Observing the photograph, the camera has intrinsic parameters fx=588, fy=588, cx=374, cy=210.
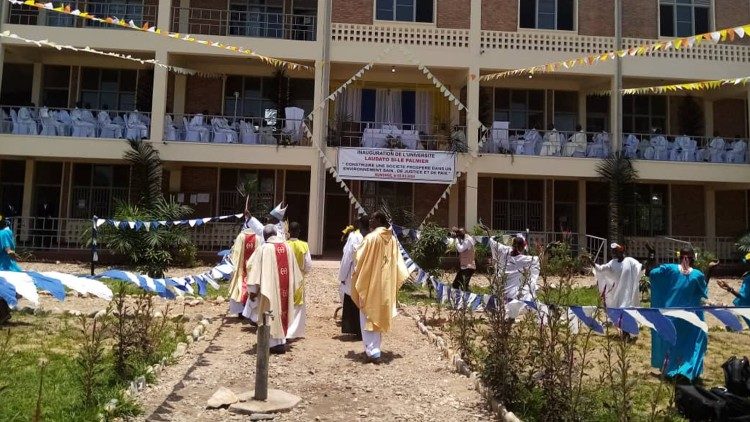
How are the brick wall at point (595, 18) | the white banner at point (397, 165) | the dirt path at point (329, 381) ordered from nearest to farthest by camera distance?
the dirt path at point (329, 381), the white banner at point (397, 165), the brick wall at point (595, 18)

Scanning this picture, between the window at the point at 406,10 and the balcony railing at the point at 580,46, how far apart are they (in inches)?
83.8

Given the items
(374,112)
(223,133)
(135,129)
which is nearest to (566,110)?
(374,112)

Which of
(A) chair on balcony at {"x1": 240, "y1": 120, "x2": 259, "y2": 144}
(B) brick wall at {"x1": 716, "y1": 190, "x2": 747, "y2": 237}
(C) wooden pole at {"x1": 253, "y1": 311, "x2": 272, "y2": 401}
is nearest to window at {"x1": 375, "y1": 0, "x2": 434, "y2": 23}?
(A) chair on balcony at {"x1": 240, "y1": 120, "x2": 259, "y2": 144}

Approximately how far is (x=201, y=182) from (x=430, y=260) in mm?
9161

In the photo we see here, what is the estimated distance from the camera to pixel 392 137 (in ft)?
55.2

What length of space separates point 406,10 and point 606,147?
742 cm

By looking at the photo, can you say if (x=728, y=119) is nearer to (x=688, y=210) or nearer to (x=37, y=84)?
(x=688, y=210)

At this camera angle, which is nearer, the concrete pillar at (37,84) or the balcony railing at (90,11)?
the balcony railing at (90,11)

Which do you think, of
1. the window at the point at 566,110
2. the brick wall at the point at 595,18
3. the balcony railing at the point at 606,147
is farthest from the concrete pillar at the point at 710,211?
the brick wall at the point at 595,18

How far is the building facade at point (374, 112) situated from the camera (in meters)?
16.5

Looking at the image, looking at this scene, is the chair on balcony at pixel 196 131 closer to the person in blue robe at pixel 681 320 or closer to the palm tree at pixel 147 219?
the palm tree at pixel 147 219

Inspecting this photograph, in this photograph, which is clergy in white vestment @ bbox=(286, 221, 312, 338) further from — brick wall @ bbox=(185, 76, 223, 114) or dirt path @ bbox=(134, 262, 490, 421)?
brick wall @ bbox=(185, 76, 223, 114)

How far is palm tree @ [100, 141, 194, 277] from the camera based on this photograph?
1422cm

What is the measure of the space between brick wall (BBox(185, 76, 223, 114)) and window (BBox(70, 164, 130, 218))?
279cm
